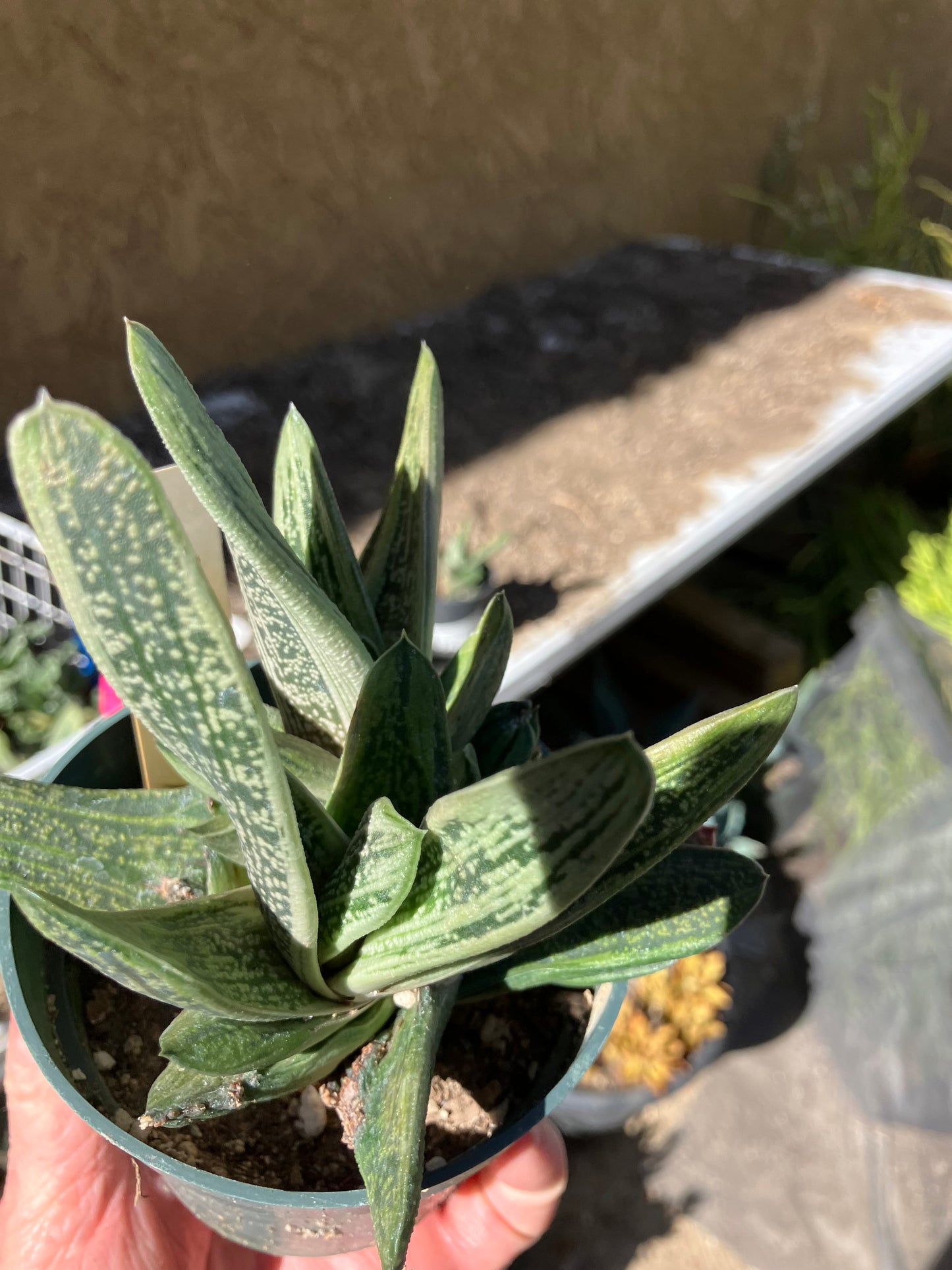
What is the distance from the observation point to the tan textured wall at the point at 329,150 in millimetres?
1405

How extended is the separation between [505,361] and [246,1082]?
5.68ft

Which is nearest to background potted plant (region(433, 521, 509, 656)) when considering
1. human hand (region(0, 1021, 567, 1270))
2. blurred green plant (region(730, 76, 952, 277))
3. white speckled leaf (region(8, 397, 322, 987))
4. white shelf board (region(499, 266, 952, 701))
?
white shelf board (region(499, 266, 952, 701))

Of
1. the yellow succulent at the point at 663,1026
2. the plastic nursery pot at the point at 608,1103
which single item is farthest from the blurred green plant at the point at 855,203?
the plastic nursery pot at the point at 608,1103

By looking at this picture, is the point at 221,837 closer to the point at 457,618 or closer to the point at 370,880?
the point at 370,880

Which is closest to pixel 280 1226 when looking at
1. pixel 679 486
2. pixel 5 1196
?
pixel 5 1196

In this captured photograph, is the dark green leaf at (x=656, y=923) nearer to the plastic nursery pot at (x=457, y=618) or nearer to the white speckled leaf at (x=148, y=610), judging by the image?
the white speckled leaf at (x=148, y=610)

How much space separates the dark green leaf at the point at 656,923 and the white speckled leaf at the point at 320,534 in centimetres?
20

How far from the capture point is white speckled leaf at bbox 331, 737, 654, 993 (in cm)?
30

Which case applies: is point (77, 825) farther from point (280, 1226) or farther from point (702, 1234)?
point (702, 1234)

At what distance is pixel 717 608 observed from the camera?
204 cm

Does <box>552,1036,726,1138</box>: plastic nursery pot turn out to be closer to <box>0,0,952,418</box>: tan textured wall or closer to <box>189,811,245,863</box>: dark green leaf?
<box>189,811,245,863</box>: dark green leaf

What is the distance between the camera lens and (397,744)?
425 mm

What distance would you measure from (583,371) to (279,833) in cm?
175

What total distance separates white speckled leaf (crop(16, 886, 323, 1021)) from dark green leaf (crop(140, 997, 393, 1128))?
0.04 meters
